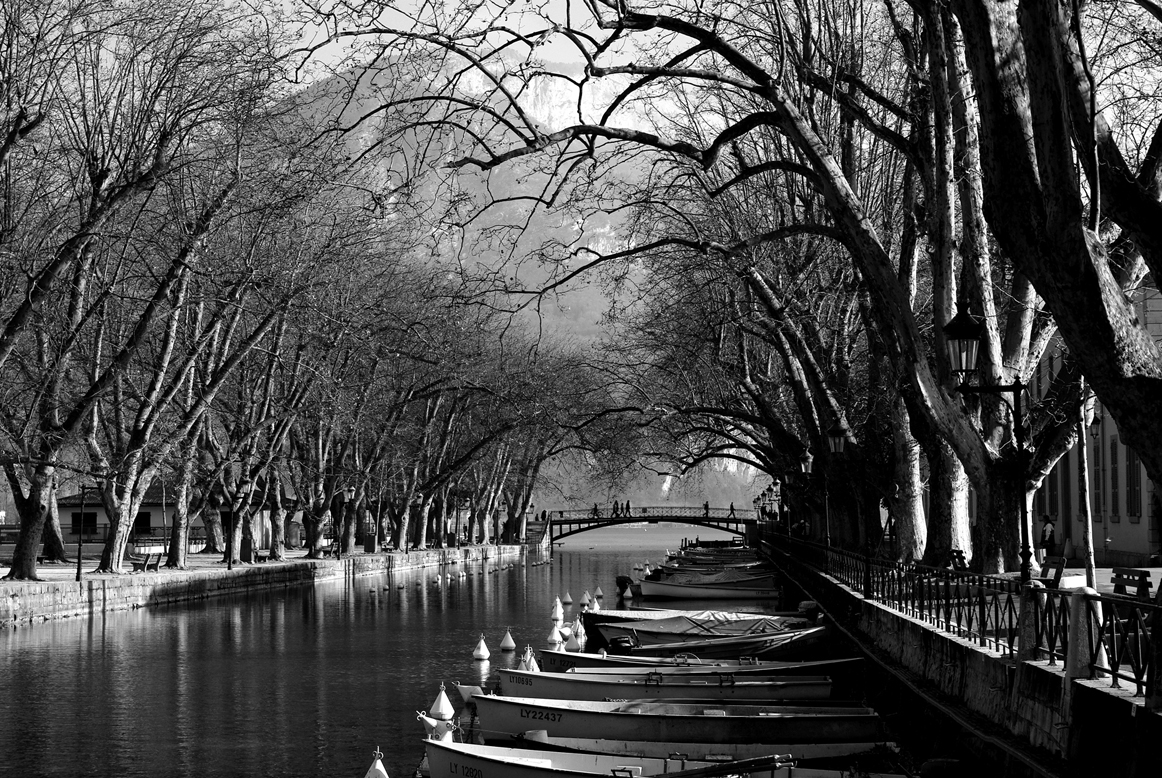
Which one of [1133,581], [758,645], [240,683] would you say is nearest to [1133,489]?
[758,645]

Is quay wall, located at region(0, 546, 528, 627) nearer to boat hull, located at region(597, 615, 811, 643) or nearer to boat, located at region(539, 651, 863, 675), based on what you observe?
boat hull, located at region(597, 615, 811, 643)

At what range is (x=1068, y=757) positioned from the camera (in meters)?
10.7

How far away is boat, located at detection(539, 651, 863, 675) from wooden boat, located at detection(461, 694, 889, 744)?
11.6 feet

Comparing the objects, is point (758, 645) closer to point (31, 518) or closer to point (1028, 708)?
point (1028, 708)

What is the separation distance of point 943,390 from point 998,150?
24.7ft

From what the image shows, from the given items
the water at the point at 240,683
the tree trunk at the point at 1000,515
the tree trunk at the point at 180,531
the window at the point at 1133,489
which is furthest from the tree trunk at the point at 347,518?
the tree trunk at the point at 1000,515

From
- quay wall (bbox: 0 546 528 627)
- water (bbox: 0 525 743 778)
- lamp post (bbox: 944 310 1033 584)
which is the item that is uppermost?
lamp post (bbox: 944 310 1033 584)

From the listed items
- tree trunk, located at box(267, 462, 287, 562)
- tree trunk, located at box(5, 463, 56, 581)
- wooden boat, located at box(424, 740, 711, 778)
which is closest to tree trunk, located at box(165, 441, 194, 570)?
tree trunk, located at box(267, 462, 287, 562)

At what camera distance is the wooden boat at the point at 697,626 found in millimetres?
27141

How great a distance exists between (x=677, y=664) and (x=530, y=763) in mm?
8053

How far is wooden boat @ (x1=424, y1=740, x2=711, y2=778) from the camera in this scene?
13406mm

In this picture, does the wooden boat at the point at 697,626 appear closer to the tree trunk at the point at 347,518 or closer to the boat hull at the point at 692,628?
the boat hull at the point at 692,628

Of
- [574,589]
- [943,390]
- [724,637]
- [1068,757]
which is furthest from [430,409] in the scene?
[1068,757]

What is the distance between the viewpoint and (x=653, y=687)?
63.7 ft
